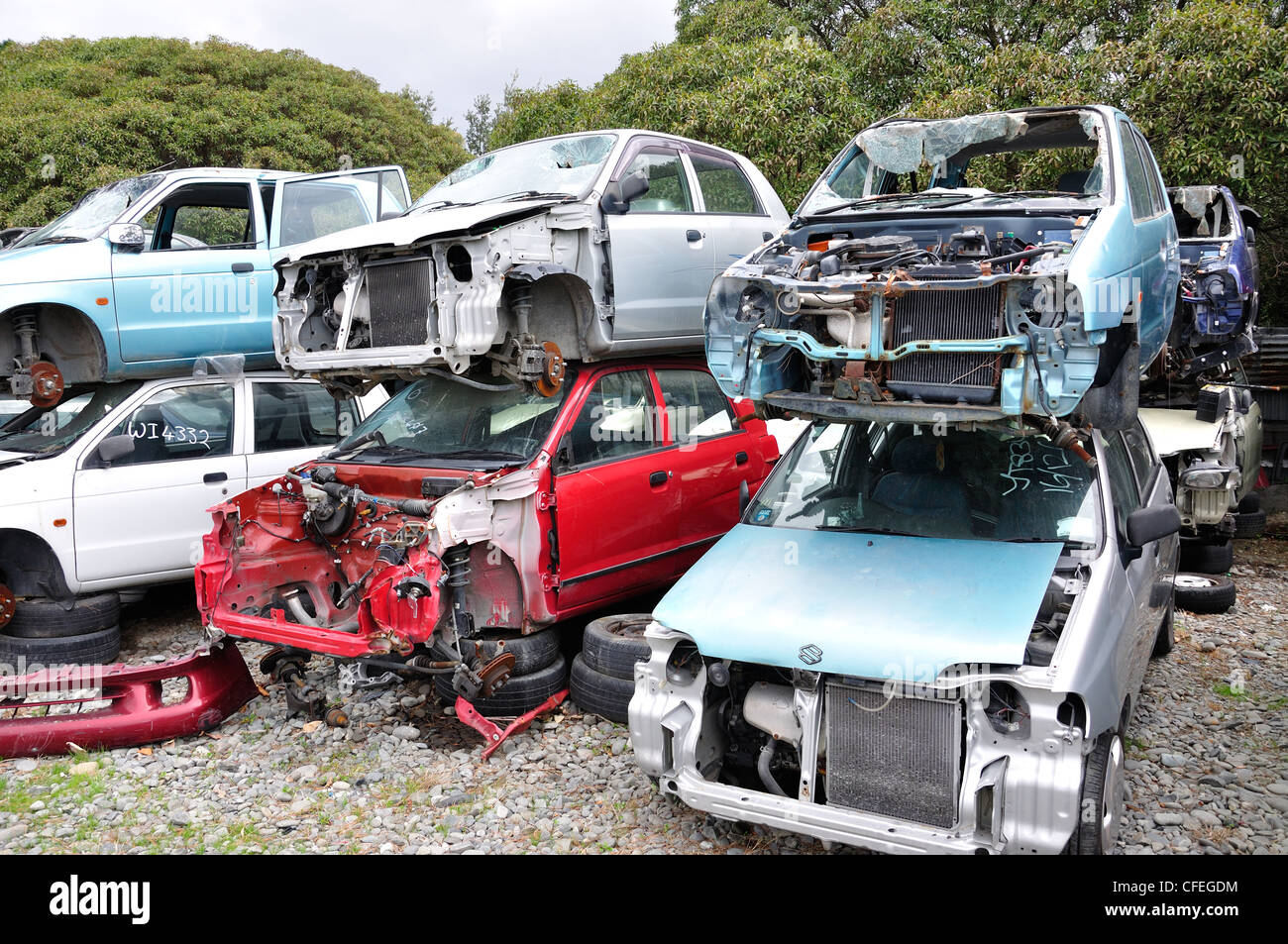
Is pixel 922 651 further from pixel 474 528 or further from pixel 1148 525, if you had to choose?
pixel 474 528

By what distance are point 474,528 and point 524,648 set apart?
73 cm

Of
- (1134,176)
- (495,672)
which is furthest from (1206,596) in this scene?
(495,672)

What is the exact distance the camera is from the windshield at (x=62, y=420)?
629cm

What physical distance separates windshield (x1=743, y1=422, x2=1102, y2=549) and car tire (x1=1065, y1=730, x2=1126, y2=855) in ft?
2.64

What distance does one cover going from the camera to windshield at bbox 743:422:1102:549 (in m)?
4.05

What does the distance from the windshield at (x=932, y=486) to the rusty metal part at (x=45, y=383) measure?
471 centimetres

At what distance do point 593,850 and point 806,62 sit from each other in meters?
9.64

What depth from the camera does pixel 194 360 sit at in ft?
22.3

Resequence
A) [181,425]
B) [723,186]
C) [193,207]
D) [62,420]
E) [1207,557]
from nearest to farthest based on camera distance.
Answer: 1. [181,425]
2. [62,420]
3. [723,186]
4. [1207,557]
5. [193,207]

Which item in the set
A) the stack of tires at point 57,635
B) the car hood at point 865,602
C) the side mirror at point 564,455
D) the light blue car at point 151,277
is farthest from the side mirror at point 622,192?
the stack of tires at point 57,635

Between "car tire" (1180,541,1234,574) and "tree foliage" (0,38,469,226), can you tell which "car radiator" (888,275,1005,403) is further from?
"tree foliage" (0,38,469,226)

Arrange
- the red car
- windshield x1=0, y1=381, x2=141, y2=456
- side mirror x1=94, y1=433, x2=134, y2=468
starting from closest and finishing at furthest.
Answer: the red car → side mirror x1=94, y1=433, x2=134, y2=468 → windshield x1=0, y1=381, x2=141, y2=456

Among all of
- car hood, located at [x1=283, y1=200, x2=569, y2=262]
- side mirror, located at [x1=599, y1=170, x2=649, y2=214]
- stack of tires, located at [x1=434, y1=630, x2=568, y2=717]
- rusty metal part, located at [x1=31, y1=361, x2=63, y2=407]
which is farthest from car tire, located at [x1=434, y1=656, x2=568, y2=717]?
rusty metal part, located at [x1=31, y1=361, x2=63, y2=407]

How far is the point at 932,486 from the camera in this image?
4379mm
